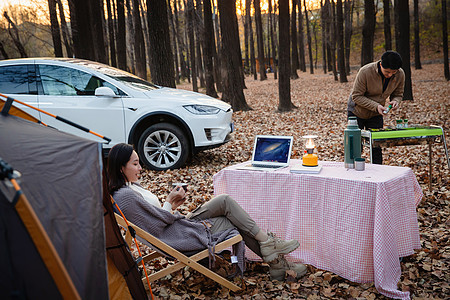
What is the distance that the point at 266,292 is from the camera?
338 centimetres

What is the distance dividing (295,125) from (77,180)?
9.49 metres

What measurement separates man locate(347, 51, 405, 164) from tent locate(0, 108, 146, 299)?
12.5ft

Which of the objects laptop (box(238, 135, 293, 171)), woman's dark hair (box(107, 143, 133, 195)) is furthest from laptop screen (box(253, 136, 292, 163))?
woman's dark hair (box(107, 143, 133, 195))

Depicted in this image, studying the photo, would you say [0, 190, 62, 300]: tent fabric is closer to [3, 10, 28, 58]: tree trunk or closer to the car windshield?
the car windshield

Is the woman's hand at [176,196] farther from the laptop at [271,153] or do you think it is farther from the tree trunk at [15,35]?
the tree trunk at [15,35]

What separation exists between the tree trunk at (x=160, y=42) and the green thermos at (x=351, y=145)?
687cm

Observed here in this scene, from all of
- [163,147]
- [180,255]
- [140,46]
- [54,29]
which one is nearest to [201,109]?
[163,147]

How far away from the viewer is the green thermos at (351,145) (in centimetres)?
375

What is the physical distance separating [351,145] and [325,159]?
3.69 metres

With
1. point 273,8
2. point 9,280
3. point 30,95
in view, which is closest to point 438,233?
point 9,280

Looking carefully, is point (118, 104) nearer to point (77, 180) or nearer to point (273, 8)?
point (77, 180)

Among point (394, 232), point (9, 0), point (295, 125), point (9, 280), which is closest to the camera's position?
point (9, 280)

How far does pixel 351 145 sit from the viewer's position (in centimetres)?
382

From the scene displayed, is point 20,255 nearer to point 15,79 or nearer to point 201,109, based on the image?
point 201,109
